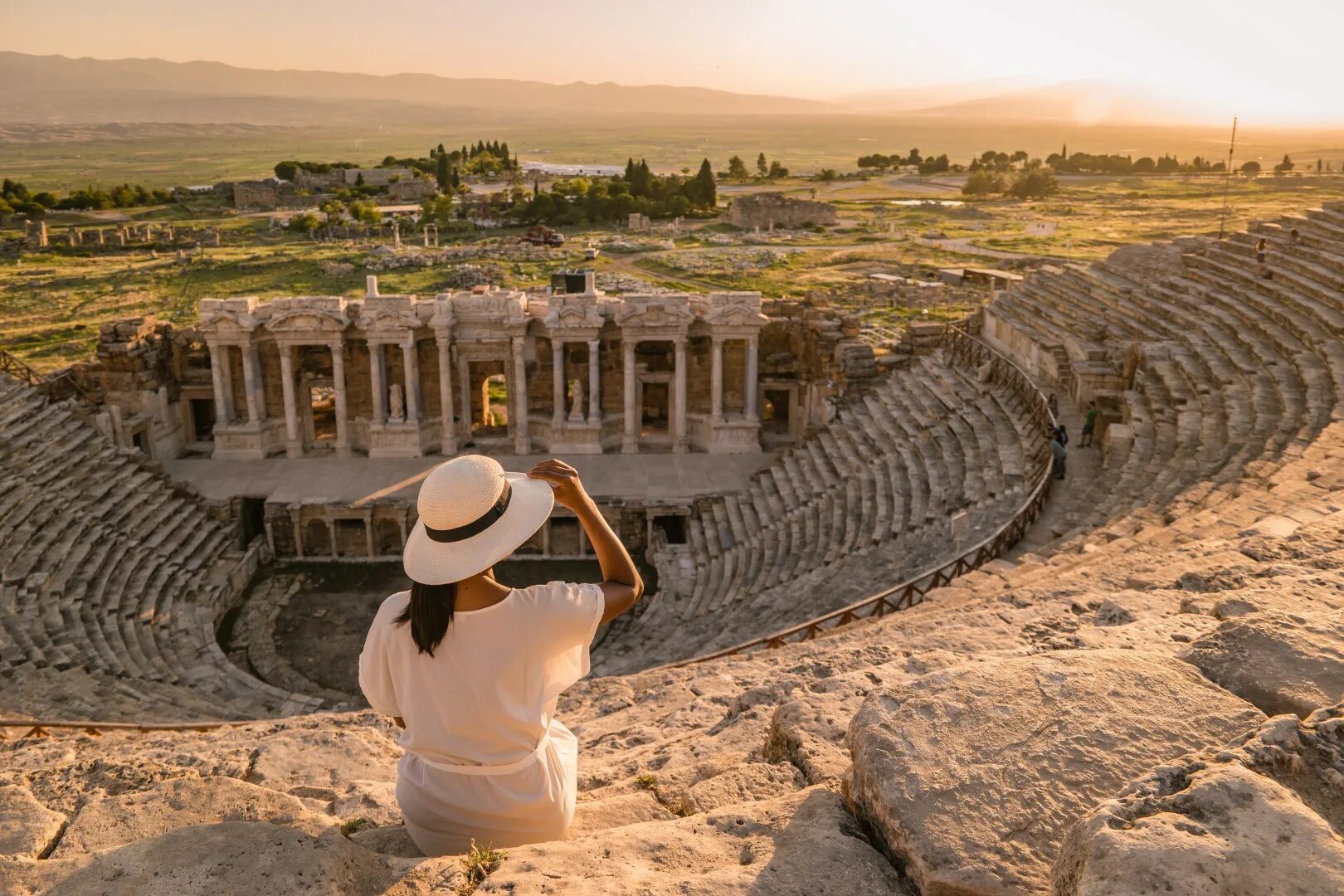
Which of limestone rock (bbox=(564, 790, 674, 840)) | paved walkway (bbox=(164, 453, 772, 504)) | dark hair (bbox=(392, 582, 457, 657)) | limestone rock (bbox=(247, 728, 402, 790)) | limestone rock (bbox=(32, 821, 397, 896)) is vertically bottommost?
paved walkway (bbox=(164, 453, 772, 504))

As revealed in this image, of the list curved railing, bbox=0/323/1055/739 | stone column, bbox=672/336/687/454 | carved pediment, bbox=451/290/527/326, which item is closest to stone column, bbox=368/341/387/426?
carved pediment, bbox=451/290/527/326

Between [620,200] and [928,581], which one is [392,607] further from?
[620,200]

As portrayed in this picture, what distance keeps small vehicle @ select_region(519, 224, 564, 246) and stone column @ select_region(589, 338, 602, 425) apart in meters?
45.2

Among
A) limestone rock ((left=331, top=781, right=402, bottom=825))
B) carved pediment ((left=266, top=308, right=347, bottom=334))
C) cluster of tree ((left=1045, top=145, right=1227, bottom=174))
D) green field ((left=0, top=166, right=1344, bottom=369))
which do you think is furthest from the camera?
cluster of tree ((left=1045, top=145, right=1227, bottom=174))

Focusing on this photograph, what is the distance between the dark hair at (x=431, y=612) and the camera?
4914 mm

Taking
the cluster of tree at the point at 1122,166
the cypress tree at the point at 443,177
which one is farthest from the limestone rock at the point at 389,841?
the cluster of tree at the point at 1122,166

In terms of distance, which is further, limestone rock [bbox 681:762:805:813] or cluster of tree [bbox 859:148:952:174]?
cluster of tree [bbox 859:148:952:174]

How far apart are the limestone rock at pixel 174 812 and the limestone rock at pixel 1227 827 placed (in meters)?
3.23

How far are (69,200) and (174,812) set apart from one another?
10608 centimetres

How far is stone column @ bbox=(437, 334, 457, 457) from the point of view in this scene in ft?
93.9

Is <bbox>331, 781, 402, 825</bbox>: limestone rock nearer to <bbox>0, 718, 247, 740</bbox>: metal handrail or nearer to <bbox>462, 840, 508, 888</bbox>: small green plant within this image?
<bbox>462, 840, 508, 888</bbox>: small green plant

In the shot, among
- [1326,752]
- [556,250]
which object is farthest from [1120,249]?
[556,250]

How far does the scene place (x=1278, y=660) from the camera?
532 centimetres

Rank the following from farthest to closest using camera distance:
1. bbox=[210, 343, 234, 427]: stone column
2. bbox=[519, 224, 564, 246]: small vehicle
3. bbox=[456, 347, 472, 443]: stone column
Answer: bbox=[519, 224, 564, 246]: small vehicle
bbox=[456, 347, 472, 443]: stone column
bbox=[210, 343, 234, 427]: stone column
